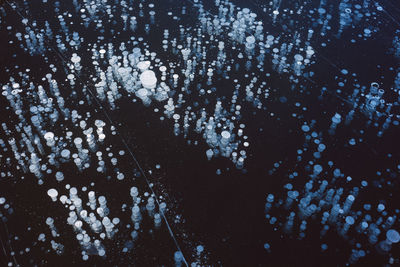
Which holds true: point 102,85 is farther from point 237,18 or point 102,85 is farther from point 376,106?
point 376,106

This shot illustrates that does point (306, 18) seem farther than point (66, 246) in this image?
Yes

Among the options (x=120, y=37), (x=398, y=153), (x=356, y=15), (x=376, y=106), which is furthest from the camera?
(x=356, y=15)

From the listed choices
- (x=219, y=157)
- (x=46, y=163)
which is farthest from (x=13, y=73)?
(x=219, y=157)

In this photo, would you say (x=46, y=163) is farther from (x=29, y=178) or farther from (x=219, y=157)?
(x=219, y=157)

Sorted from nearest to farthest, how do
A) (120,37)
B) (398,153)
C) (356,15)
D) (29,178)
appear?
(29,178)
(398,153)
(120,37)
(356,15)

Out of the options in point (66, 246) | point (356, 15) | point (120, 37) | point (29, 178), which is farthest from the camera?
point (356, 15)

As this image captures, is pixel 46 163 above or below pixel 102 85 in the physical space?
below

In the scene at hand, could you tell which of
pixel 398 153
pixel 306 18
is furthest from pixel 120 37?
pixel 398 153

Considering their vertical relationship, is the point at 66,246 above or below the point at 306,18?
below

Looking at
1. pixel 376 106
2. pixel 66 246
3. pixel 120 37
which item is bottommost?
pixel 66 246
